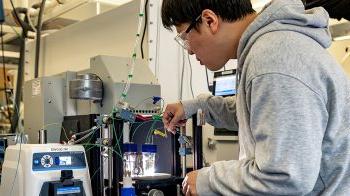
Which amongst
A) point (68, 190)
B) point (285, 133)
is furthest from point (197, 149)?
point (285, 133)

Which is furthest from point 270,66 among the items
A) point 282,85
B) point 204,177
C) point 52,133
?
point 52,133

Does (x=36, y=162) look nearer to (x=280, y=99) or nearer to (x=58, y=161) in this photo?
(x=58, y=161)

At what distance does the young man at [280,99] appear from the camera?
2.35 ft

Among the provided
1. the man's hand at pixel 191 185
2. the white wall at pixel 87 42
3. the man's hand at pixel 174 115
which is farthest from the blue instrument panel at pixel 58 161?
the white wall at pixel 87 42

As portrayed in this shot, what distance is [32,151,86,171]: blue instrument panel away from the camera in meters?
A: 1.35

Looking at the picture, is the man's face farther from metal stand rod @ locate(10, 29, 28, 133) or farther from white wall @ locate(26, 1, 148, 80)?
metal stand rod @ locate(10, 29, 28, 133)

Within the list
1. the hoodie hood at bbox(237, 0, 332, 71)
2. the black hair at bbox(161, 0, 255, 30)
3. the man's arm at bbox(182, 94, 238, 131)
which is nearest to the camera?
the hoodie hood at bbox(237, 0, 332, 71)

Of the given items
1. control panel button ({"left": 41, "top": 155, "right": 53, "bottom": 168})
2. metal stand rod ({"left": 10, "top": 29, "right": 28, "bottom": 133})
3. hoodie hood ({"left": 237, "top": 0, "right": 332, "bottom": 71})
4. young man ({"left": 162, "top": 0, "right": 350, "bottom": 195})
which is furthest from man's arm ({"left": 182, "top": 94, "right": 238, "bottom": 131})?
metal stand rod ({"left": 10, "top": 29, "right": 28, "bottom": 133})

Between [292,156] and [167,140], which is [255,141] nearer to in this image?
[292,156]

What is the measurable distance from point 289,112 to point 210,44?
318mm

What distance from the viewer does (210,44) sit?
38.0 inches

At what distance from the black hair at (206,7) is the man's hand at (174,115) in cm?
Result: 37

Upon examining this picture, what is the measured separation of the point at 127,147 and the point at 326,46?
0.79 m

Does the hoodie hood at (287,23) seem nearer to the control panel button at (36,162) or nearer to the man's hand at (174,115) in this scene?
the man's hand at (174,115)
